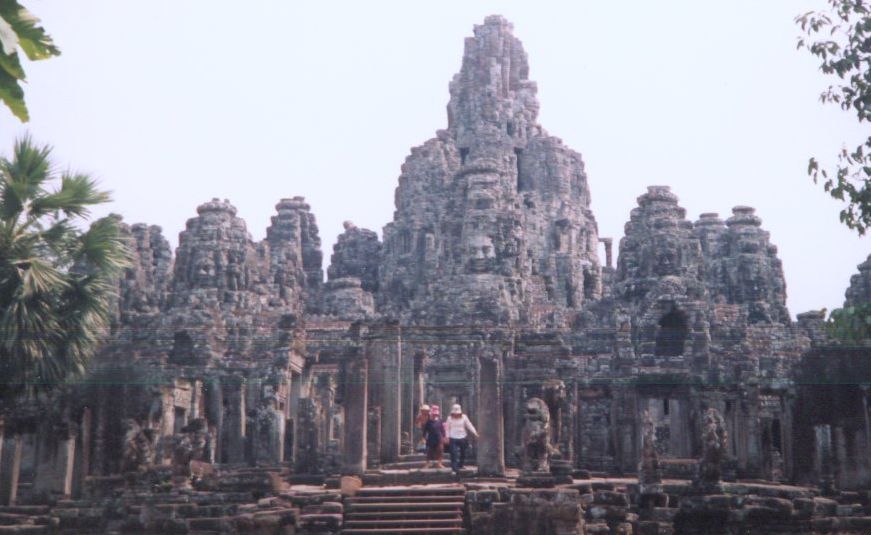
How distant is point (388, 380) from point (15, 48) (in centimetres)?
2214

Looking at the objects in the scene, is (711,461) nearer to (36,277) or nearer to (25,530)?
(36,277)

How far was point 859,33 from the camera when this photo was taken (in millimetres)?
15430

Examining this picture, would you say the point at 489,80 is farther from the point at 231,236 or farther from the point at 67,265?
the point at 67,265

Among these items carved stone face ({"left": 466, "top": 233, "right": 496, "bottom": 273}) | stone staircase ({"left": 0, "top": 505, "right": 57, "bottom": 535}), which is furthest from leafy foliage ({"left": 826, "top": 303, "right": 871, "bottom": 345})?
carved stone face ({"left": 466, "top": 233, "right": 496, "bottom": 273})

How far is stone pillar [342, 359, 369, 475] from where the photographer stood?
22188mm

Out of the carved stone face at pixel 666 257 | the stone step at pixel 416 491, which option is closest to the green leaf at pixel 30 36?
the stone step at pixel 416 491

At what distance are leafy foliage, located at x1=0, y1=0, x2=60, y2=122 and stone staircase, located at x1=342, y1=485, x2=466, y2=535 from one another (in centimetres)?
1507

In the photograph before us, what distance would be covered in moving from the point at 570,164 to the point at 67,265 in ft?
134

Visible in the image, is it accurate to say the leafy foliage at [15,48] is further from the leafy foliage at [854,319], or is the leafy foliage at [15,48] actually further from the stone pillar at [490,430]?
the stone pillar at [490,430]

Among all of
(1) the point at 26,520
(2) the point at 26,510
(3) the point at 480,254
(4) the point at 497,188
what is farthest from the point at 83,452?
(4) the point at 497,188

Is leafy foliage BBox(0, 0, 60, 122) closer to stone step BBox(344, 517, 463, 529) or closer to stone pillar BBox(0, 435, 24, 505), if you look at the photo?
stone step BBox(344, 517, 463, 529)

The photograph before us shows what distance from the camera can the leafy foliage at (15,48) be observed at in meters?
4.24

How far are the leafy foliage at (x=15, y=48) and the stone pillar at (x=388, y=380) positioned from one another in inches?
816

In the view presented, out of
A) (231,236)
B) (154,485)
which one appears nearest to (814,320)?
(231,236)
